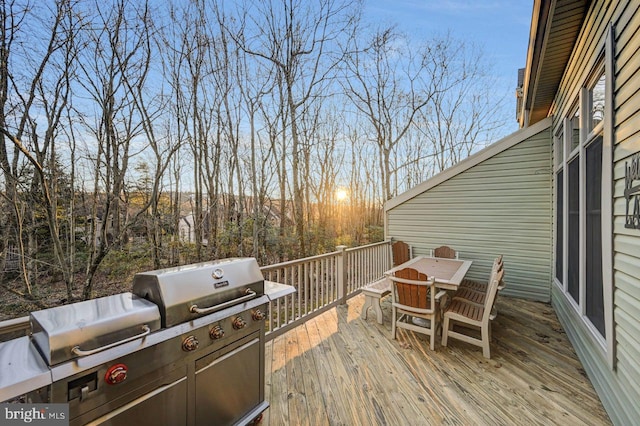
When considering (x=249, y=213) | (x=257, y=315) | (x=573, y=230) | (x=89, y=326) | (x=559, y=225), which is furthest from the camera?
(x=249, y=213)

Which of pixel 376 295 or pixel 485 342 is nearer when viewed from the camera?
pixel 485 342

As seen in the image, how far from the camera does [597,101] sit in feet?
8.27

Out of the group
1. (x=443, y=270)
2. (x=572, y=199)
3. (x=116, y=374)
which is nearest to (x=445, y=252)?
(x=443, y=270)

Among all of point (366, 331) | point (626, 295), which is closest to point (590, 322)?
point (626, 295)

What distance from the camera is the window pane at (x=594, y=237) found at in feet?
7.80

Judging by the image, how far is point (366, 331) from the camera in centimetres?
356

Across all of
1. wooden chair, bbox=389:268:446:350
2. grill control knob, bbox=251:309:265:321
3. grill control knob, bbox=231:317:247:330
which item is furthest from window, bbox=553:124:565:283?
grill control knob, bbox=231:317:247:330

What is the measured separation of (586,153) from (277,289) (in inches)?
138

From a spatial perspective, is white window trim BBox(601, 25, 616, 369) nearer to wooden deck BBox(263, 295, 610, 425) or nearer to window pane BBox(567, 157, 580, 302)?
wooden deck BBox(263, 295, 610, 425)

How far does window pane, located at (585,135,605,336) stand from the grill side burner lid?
3114mm

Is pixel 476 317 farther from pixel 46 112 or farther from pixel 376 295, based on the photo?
pixel 46 112

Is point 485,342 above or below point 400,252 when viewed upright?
below

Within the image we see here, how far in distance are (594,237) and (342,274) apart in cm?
310

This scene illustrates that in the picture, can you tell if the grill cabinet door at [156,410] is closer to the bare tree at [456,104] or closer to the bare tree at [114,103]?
the bare tree at [114,103]
